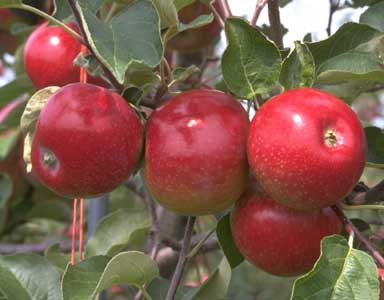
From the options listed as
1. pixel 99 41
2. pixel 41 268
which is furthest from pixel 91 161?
pixel 41 268

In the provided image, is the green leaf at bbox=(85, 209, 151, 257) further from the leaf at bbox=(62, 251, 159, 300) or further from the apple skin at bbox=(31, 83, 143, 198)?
the apple skin at bbox=(31, 83, 143, 198)

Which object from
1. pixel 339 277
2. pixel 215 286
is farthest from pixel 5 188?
pixel 339 277

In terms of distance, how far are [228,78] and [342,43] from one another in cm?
17

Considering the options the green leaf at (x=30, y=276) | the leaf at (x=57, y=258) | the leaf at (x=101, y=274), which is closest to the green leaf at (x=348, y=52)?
the leaf at (x=101, y=274)

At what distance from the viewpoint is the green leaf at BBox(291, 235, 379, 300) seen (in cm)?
81

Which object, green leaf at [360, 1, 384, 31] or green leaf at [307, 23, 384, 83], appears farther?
green leaf at [360, 1, 384, 31]

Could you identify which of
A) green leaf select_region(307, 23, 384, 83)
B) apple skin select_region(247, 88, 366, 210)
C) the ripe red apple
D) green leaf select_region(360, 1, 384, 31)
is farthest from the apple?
apple skin select_region(247, 88, 366, 210)

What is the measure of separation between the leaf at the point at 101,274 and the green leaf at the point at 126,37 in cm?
26

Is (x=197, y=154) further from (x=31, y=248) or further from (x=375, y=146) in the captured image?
(x=31, y=248)

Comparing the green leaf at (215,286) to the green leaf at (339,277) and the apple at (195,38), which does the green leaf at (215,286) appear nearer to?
the green leaf at (339,277)

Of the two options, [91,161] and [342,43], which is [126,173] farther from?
[342,43]

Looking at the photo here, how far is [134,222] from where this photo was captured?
55.2 inches

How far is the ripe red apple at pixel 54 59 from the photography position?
1.24m

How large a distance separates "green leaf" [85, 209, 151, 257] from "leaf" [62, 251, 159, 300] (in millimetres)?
264
